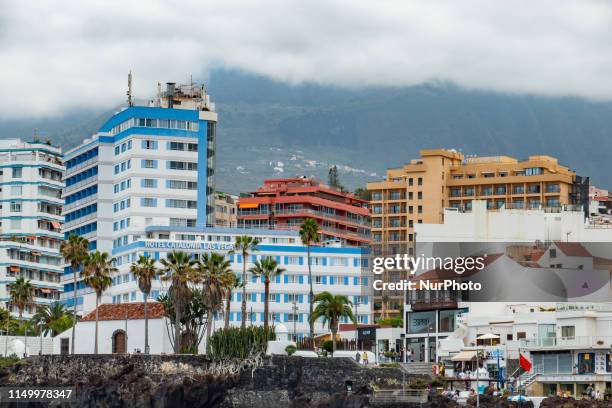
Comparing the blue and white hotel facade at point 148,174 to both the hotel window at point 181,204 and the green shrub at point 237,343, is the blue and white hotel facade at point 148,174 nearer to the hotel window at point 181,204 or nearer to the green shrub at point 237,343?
the hotel window at point 181,204

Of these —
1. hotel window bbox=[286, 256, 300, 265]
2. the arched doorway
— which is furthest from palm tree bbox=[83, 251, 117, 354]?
hotel window bbox=[286, 256, 300, 265]

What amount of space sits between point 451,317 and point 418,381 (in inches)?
1051

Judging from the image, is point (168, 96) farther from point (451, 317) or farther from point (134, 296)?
point (451, 317)

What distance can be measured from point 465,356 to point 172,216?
199 ft

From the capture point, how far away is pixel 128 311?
12975 cm

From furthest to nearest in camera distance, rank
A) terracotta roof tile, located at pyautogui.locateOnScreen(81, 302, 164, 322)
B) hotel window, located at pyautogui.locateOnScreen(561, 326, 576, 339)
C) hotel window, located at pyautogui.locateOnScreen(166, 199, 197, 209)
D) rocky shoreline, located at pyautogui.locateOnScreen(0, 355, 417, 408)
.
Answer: hotel window, located at pyautogui.locateOnScreen(166, 199, 197, 209) → terracotta roof tile, located at pyautogui.locateOnScreen(81, 302, 164, 322) → hotel window, located at pyautogui.locateOnScreen(561, 326, 576, 339) → rocky shoreline, located at pyautogui.locateOnScreen(0, 355, 417, 408)

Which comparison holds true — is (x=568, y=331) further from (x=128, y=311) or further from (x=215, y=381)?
(x=128, y=311)

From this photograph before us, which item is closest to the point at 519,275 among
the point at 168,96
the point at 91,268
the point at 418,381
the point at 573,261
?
the point at 573,261

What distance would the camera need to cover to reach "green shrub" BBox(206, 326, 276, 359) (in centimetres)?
10806

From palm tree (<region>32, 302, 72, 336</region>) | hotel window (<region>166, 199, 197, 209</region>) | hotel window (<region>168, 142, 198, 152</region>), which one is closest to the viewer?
palm tree (<region>32, 302, 72, 336</region>)

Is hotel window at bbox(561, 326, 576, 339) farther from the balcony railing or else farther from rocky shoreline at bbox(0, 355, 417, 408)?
rocky shoreline at bbox(0, 355, 417, 408)

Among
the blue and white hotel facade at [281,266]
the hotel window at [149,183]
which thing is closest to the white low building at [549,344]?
the blue and white hotel facade at [281,266]

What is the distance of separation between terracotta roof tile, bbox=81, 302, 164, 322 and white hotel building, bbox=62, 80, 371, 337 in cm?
1573

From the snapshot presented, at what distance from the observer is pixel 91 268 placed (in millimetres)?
130500
